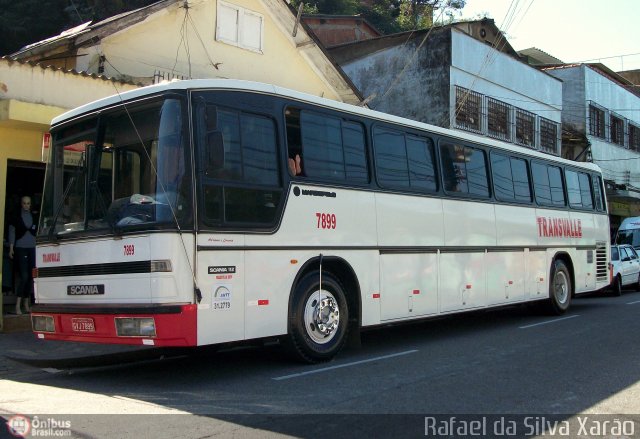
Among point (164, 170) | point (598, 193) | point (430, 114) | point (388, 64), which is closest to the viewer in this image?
point (164, 170)

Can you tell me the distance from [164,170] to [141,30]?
29.5 ft

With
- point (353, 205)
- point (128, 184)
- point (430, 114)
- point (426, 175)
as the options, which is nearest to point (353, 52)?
point (430, 114)

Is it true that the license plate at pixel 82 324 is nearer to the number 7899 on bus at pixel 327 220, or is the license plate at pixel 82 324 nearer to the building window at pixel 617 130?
the number 7899 on bus at pixel 327 220

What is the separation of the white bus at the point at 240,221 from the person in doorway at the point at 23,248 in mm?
3694

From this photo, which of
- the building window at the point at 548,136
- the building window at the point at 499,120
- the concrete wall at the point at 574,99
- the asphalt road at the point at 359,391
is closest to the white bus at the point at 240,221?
→ the asphalt road at the point at 359,391

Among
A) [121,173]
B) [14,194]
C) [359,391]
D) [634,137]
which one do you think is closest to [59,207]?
[121,173]

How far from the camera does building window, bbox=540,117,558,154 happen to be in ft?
94.7

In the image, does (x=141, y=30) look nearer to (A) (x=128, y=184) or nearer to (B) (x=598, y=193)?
(A) (x=128, y=184)

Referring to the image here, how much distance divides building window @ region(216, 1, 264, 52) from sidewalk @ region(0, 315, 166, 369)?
29.3 ft

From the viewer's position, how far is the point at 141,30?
14.3 m

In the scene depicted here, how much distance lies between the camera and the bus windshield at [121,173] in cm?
649

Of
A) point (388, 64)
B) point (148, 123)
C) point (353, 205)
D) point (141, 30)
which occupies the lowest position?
point (353, 205)

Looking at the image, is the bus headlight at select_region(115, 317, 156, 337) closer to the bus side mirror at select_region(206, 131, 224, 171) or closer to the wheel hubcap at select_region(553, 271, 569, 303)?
the bus side mirror at select_region(206, 131, 224, 171)

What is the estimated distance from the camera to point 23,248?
1111cm
